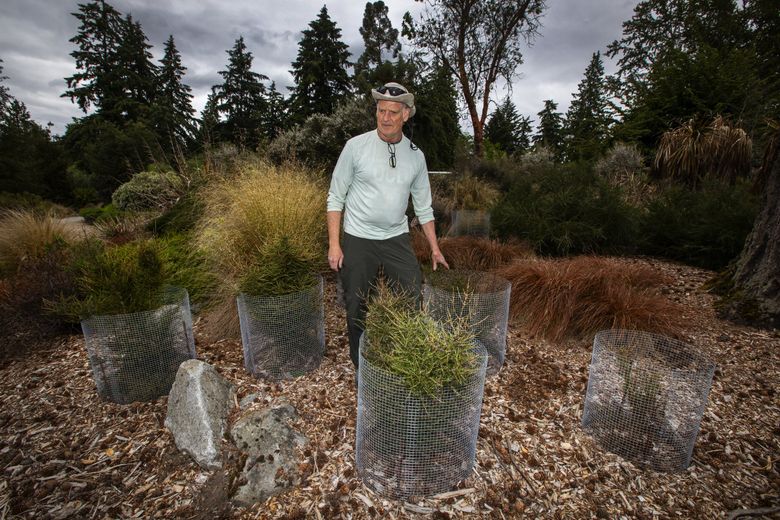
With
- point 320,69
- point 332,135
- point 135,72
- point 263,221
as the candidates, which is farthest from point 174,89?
point 263,221

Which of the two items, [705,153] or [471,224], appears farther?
[705,153]

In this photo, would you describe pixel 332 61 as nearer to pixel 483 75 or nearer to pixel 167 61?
pixel 483 75

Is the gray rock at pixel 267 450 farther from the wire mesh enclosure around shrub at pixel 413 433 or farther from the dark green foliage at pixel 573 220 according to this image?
the dark green foliage at pixel 573 220

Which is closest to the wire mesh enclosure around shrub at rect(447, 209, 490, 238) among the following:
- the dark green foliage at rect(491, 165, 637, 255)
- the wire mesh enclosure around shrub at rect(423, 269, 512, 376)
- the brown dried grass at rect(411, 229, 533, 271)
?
the dark green foliage at rect(491, 165, 637, 255)

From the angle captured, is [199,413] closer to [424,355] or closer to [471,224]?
[424,355]

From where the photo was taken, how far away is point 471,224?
215 inches

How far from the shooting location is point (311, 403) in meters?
2.01

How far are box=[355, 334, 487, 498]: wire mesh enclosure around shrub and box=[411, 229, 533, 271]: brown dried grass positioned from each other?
2322 mm

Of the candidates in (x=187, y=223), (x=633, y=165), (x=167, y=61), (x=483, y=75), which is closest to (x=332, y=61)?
(x=483, y=75)

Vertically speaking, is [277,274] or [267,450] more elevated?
[277,274]

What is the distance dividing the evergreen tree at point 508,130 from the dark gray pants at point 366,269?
33.5 m

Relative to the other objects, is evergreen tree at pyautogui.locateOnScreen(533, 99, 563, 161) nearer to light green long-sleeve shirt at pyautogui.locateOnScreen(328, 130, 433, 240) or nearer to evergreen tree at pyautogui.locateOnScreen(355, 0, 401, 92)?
evergreen tree at pyautogui.locateOnScreen(355, 0, 401, 92)

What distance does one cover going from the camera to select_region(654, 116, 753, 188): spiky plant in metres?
7.58

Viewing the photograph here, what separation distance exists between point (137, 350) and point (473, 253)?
315 cm
